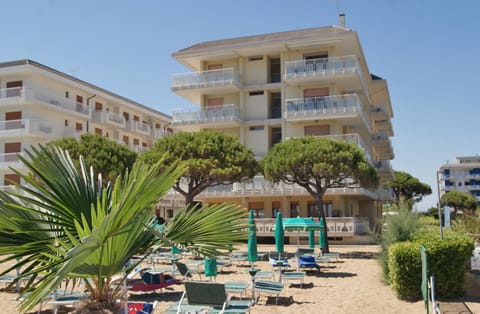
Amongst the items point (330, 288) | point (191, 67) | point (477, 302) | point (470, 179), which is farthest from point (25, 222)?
point (470, 179)

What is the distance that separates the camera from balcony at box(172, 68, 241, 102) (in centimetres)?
3669

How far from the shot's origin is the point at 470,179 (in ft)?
374

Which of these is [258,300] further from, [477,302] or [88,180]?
[88,180]

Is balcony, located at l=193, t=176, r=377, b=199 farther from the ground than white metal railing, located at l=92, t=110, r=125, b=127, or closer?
closer

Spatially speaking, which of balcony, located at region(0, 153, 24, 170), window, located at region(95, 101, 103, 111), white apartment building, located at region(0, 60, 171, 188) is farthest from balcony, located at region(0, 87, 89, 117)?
window, located at region(95, 101, 103, 111)

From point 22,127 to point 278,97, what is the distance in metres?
18.8

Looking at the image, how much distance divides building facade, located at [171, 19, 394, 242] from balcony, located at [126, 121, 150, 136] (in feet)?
36.8

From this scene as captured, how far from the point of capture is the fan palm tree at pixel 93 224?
4012mm

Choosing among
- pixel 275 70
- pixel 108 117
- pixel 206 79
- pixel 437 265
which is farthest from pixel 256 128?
pixel 437 265

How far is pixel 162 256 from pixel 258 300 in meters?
9.30

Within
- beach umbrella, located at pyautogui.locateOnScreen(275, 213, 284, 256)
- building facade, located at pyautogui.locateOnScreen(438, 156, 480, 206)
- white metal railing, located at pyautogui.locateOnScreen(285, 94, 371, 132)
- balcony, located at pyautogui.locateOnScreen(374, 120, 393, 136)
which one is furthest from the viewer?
building facade, located at pyautogui.locateOnScreen(438, 156, 480, 206)

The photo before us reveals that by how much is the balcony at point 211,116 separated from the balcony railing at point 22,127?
10.0 m

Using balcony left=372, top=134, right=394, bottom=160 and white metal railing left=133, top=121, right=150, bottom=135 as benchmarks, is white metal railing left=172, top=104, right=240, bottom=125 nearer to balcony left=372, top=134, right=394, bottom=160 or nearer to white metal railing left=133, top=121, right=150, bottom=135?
white metal railing left=133, top=121, right=150, bottom=135

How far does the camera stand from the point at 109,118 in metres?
45.9
